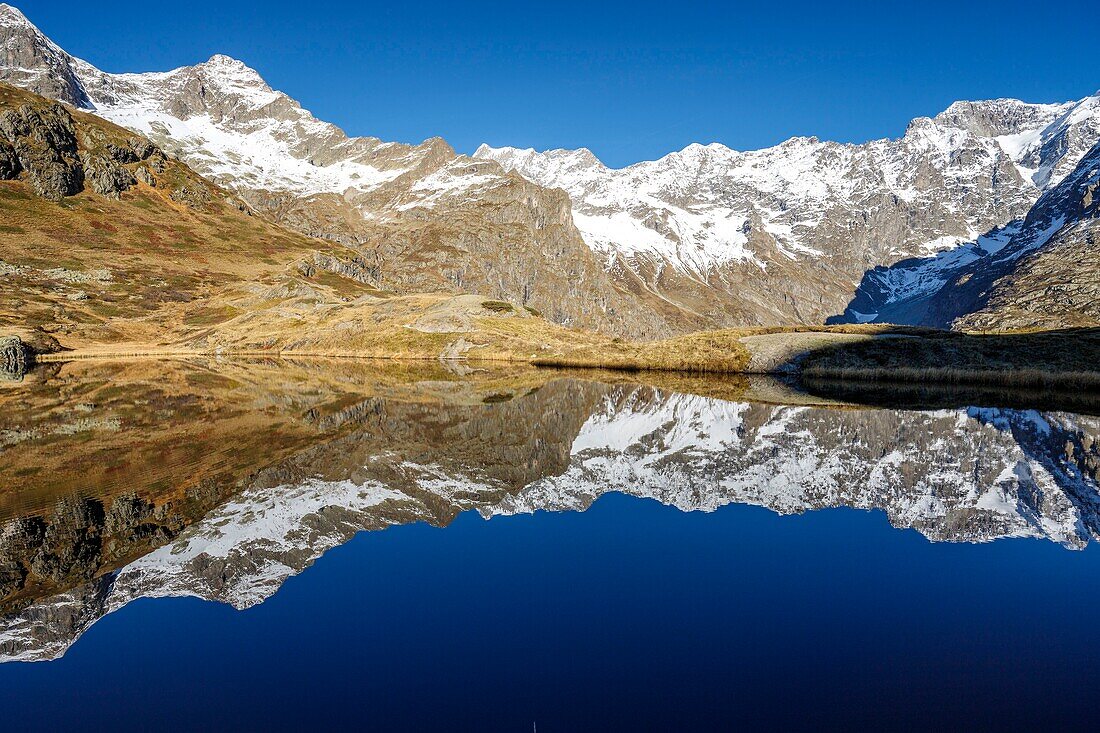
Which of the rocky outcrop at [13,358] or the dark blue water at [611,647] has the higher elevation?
the rocky outcrop at [13,358]

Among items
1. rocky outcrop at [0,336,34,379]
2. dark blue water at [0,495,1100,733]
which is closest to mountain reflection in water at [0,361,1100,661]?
dark blue water at [0,495,1100,733]

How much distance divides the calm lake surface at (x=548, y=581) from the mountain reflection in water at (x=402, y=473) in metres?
0.16

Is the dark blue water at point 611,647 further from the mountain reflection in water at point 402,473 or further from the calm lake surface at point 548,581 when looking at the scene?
the mountain reflection in water at point 402,473

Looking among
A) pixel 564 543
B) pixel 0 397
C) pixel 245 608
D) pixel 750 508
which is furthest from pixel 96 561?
pixel 0 397

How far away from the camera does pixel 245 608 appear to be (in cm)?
1463

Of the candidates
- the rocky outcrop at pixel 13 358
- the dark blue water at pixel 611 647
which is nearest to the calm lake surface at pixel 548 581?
the dark blue water at pixel 611 647

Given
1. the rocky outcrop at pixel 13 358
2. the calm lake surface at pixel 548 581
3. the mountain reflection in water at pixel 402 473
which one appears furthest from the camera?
the rocky outcrop at pixel 13 358

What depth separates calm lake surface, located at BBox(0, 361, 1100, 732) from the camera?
10.8 metres

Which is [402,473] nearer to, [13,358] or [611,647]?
[611,647]

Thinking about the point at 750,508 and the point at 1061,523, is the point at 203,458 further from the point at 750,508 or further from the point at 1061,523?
the point at 1061,523

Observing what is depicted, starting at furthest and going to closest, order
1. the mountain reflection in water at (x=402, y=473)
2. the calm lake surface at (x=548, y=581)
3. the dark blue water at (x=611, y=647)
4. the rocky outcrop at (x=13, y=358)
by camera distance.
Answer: the rocky outcrop at (x=13, y=358) < the mountain reflection in water at (x=402, y=473) < the calm lake surface at (x=548, y=581) < the dark blue water at (x=611, y=647)

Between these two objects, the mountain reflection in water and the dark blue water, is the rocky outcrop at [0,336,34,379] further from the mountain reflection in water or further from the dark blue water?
the dark blue water

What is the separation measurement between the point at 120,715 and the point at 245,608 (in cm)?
406

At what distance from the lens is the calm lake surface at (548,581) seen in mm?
10805
